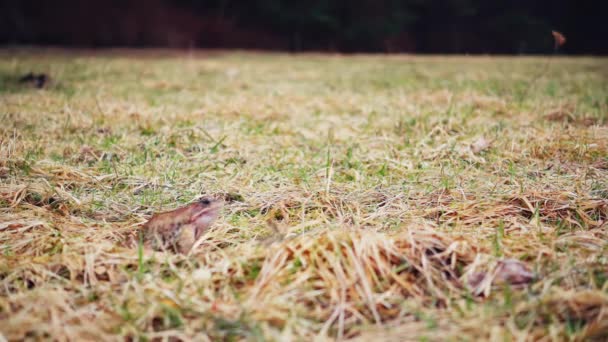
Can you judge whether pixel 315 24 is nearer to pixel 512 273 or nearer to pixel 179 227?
pixel 179 227

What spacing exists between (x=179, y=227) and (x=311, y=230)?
0.30m

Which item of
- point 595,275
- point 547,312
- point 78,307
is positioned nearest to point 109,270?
point 78,307

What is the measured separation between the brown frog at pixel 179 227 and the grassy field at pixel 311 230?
0.03 meters

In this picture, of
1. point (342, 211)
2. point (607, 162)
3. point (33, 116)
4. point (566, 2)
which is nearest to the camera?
point (342, 211)

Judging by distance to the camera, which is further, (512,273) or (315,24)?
(315,24)

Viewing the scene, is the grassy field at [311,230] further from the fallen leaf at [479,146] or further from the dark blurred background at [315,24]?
the dark blurred background at [315,24]

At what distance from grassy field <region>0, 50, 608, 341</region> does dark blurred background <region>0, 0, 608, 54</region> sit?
11387 mm

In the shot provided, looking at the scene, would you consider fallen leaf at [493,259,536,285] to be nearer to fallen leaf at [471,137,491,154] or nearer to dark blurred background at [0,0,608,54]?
fallen leaf at [471,137,491,154]

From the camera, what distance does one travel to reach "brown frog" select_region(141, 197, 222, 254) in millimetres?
911

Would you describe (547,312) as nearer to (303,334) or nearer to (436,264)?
(436,264)

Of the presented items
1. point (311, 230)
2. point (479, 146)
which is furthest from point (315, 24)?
point (311, 230)

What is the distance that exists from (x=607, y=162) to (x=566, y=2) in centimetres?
2359

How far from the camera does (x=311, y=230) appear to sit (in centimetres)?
94

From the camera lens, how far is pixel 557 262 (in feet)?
2.65
